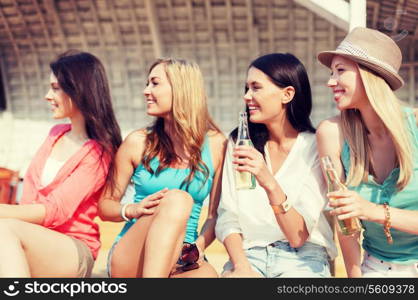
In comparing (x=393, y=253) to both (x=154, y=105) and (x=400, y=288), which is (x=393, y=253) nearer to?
(x=400, y=288)

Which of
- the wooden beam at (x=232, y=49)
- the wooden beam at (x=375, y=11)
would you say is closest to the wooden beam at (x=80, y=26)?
the wooden beam at (x=232, y=49)

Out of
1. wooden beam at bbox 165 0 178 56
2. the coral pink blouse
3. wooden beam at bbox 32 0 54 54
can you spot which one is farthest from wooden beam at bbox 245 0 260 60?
the coral pink blouse

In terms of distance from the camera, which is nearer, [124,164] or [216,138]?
[124,164]

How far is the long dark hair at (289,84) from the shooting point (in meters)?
2.79

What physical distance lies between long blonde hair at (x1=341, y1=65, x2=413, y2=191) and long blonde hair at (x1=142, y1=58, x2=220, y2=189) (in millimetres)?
734

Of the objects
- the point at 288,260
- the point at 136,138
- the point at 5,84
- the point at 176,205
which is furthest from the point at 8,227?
the point at 5,84

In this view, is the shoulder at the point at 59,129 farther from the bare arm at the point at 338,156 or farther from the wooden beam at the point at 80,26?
the wooden beam at the point at 80,26

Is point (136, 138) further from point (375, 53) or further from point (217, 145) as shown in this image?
point (375, 53)

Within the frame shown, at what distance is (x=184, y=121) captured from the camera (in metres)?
2.89

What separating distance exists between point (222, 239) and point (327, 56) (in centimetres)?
95

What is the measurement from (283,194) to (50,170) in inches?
45.1

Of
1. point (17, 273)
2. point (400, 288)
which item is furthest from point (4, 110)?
point (400, 288)

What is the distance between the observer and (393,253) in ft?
8.02

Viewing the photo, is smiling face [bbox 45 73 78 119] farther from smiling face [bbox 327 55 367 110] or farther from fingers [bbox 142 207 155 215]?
smiling face [bbox 327 55 367 110]
